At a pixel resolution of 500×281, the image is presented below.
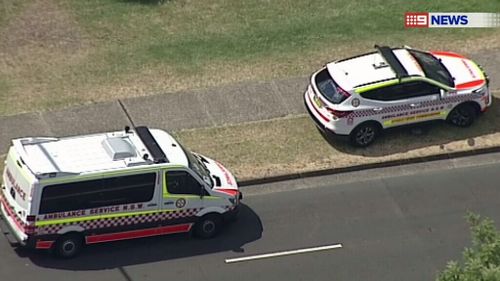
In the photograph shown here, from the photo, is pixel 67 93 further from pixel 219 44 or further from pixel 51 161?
pixel 51 161

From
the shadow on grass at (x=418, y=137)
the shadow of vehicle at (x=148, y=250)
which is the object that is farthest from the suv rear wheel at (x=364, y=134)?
the shadow of vehicle at (x=148, y=250)

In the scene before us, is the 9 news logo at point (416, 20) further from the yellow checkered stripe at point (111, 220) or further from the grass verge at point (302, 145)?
the yellow checkered stripe at point (111, 220)

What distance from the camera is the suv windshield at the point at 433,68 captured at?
81.5 feet

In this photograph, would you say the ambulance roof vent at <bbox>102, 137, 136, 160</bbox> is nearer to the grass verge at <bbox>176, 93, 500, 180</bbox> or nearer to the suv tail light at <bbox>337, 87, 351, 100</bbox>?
the grass verge at <bbox>176, 93, 500, 180</bbox>

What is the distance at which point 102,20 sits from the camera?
97.5 feet

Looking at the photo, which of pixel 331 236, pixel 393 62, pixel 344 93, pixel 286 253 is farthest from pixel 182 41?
pixel 286 253

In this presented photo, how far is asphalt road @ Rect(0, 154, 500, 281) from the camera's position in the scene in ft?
66.9

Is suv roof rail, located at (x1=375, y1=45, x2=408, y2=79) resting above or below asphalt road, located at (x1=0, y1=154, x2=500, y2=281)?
above

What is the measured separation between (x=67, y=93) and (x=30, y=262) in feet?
22.8

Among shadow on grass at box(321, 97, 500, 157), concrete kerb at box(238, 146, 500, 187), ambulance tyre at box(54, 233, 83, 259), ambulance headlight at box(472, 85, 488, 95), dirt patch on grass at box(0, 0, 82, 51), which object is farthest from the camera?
dirt patch on grass at box(0, 0, 82, 51)

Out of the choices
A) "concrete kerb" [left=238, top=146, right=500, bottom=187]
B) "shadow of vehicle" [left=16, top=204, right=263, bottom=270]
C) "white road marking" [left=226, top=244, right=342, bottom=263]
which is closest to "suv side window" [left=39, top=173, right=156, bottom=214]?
"shadow of vehicle" [left=16, top=204, right=263, bottom=270]

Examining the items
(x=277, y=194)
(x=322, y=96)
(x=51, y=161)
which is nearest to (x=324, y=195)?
(x=277, y=194)

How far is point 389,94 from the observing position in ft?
79.7

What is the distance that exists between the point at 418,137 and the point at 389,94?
1.43 metres
